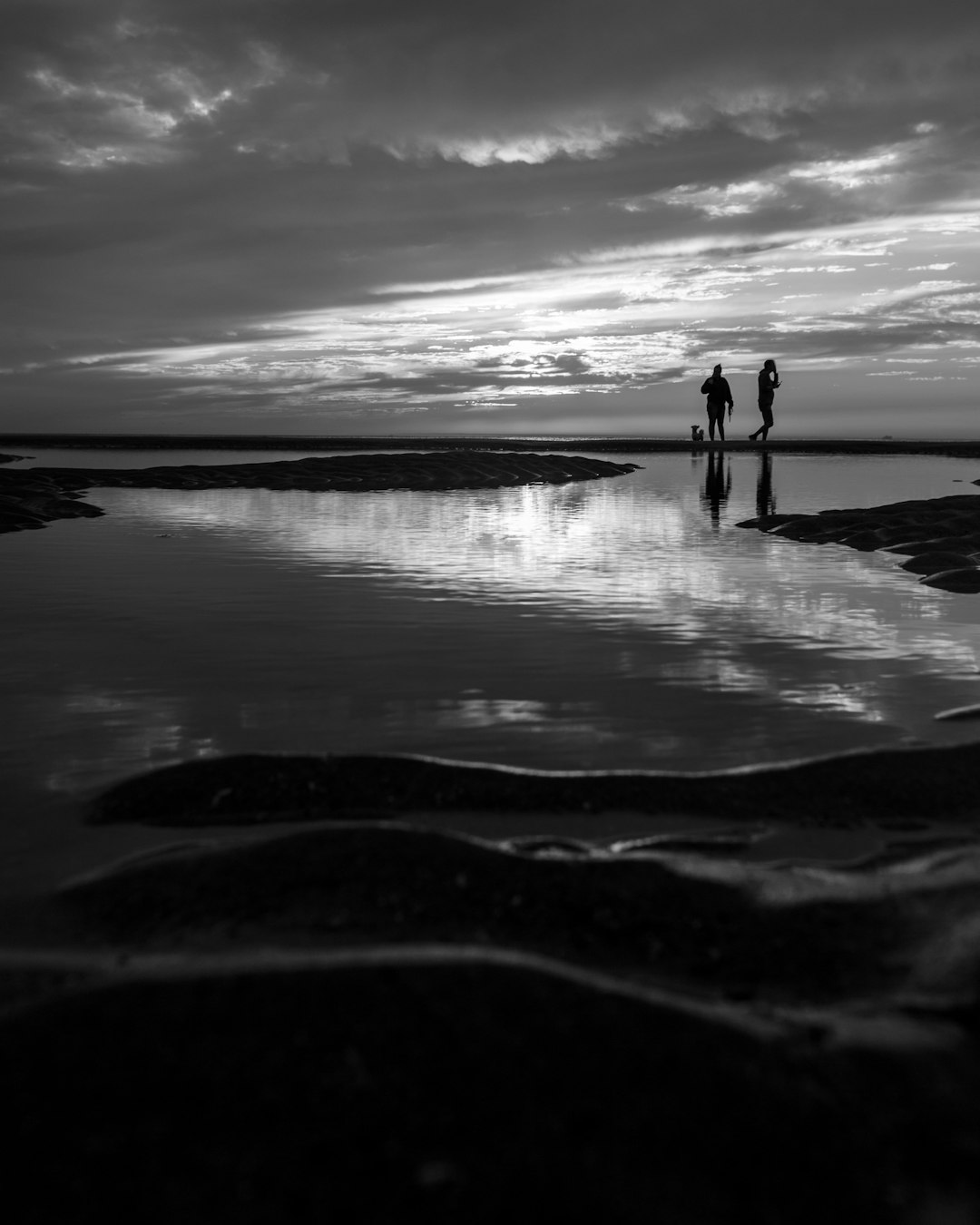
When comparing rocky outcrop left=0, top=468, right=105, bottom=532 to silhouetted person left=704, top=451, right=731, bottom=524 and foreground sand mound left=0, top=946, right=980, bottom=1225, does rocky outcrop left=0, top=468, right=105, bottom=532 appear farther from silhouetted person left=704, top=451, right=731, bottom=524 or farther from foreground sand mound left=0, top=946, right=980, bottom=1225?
foreground sand mound left=0, top=946, right=980, bottom=1225

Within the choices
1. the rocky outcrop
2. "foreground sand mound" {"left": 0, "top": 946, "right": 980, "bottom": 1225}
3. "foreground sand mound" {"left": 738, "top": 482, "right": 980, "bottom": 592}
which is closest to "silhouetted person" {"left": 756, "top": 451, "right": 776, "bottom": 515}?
"foreground sand mound" {"left": 738, "top": 482, "right": 980, "bottom": 592}

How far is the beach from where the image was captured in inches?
67.9

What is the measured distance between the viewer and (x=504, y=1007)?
214 centimetres

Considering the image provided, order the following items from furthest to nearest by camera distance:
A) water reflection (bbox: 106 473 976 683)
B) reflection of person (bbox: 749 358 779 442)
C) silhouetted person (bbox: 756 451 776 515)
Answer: reflection of person (bbox: 749 358 779 442) < silhouetted person (bbox: 756 451 776 515) < water reflection (bbox: 106 473 976 683)

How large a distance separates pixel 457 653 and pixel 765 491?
16.6 m

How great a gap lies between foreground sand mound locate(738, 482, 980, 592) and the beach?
21.5 feet

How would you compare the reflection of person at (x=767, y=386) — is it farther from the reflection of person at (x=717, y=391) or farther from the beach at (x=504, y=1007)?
the beach at (x=504, y=1007)

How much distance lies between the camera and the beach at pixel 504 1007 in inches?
67.9

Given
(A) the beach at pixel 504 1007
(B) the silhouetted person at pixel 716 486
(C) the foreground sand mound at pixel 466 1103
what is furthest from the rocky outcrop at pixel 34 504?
(C) the foreground sand mound at pixel 466 1103

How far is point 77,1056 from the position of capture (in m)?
2.03

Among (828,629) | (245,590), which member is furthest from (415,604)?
(828,629)

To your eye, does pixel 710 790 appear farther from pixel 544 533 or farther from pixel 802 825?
pixel 544 533

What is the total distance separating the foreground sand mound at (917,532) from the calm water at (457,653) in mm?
402

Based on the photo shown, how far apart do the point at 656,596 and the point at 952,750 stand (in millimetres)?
4127
